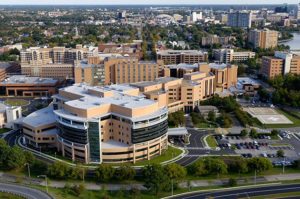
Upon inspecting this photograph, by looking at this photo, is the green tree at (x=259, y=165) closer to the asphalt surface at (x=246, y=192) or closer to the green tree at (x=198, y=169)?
the asphalt surface at (x=246, y=192)

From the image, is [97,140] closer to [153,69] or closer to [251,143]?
[251,143]

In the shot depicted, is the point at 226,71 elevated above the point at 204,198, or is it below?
above

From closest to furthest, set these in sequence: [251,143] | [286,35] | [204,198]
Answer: [204,198], [251,143], [286,35]

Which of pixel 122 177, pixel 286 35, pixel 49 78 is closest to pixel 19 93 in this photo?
pixel 49 78

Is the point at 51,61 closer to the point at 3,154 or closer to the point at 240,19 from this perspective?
the point at 3,154

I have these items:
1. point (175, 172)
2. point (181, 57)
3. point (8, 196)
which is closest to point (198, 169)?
point (175, 172)

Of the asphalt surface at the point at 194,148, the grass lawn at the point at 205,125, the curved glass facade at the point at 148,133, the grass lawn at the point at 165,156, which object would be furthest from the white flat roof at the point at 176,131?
the grass lawn at the point at 205,125

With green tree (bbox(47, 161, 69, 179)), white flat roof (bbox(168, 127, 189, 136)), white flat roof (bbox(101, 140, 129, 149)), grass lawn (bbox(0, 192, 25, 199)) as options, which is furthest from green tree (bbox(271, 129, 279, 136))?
grass lawn (bbox(0, 192, 25, 199))

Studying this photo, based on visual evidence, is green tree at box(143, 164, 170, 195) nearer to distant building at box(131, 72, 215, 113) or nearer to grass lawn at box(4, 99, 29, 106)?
distant building at box(131, 72, 215, 113)
